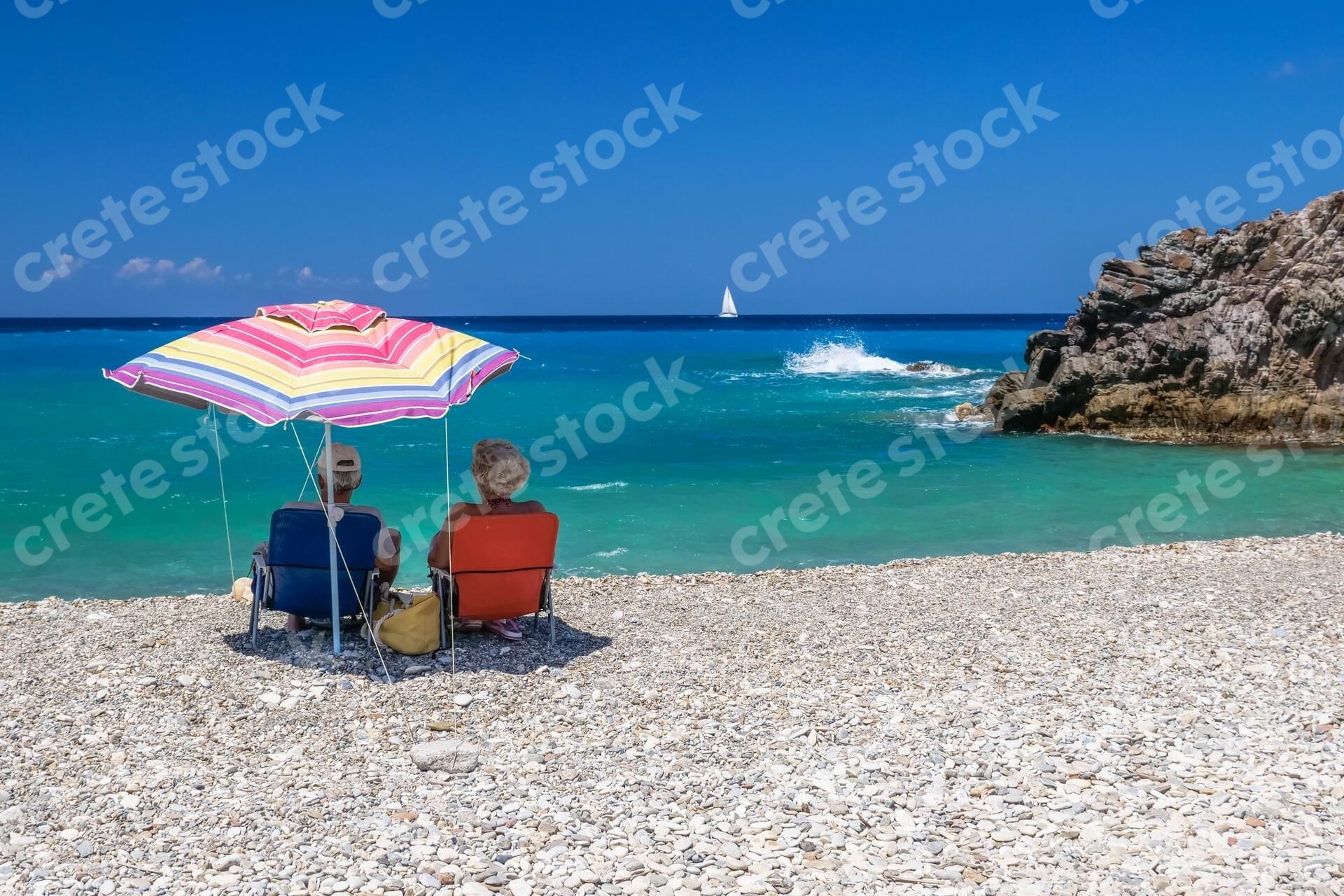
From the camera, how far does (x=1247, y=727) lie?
18.0ft

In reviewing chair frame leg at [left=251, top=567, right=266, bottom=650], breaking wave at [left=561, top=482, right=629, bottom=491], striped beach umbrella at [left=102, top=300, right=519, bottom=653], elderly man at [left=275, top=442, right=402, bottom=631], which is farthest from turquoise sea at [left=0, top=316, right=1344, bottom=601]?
striped beach umbrella at [left=102, top=300, right=519, bottom=653]

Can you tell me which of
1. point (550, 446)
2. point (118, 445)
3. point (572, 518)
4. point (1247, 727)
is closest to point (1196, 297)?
point (550, 446)

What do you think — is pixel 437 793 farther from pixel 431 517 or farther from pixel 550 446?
pixel 550 446

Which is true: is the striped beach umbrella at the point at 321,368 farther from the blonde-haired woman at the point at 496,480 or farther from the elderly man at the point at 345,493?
the elderly man at the point at 345,493

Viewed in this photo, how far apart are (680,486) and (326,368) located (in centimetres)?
1210

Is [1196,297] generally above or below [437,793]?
above

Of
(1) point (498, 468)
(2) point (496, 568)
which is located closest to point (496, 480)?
(1) point (498, 468)

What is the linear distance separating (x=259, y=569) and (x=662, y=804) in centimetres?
362

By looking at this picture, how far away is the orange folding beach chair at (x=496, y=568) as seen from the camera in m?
6.77

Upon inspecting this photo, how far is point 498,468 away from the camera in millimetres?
6719

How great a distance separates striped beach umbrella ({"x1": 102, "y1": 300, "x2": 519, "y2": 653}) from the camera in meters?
5.82

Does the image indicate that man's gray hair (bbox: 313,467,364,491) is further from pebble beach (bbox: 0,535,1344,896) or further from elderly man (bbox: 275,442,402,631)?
pebble beach (bbox: 0,535,1344,896)

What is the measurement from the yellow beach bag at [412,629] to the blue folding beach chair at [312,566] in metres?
0.28

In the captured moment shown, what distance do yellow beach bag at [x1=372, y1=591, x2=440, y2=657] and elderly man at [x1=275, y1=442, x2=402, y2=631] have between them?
0.50 m
